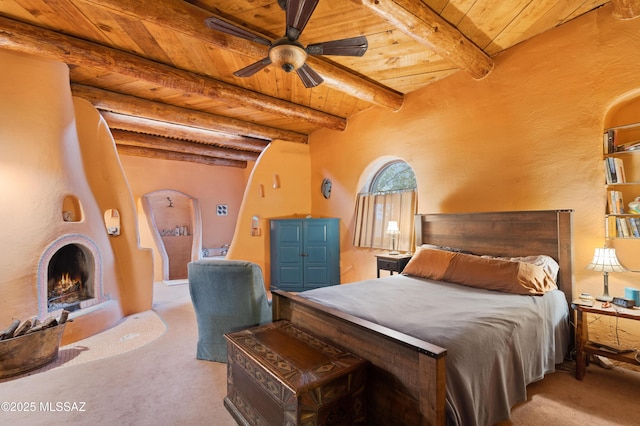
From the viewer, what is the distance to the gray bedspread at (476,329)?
1.44 meters

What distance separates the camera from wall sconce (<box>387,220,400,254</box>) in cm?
408

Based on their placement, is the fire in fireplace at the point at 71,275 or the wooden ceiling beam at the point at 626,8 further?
the fire in fireplace at the point at 71,275

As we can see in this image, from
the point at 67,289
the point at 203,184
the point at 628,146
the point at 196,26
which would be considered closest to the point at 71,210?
the point at 67,289

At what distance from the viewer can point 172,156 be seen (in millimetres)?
6926

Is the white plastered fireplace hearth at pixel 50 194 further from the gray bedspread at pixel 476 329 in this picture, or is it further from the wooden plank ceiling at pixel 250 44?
the gray bedspread at pixel 476 329

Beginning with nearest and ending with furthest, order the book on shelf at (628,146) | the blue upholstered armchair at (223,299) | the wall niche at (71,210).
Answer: the book on shelf at (628,146) → the blue upholstered armchair at (223,299) → the wall niche at (71,210)

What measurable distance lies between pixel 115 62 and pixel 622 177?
480cm

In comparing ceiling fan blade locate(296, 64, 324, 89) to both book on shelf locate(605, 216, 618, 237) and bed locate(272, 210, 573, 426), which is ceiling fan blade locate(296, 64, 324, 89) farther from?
→ book on shelf locate(605, 216, 618, 237)

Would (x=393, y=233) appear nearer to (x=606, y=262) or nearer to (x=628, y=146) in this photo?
(x=606, y=262)

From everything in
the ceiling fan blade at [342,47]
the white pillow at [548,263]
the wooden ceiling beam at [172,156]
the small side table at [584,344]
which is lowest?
the small side table at [584,344]

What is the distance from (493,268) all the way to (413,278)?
0.75 metres

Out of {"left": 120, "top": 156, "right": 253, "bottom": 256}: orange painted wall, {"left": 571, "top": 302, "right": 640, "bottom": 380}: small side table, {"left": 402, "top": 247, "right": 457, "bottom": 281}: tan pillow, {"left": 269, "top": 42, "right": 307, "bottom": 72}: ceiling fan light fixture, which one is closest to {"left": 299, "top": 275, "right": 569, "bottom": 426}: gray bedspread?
{"left": 571, "top": 302, "right": 640, "bottom": 380}: small side table

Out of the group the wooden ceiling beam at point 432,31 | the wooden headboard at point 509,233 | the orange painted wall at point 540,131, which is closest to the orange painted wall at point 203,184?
the orange painted wall at point 540,131

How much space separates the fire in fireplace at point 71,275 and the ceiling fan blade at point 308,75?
3.32 meters
